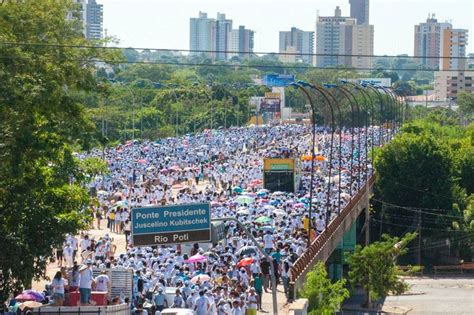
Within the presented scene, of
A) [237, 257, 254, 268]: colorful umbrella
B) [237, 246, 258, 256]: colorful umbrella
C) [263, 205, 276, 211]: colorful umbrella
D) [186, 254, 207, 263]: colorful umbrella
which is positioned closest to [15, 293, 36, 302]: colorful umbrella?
[186, 254, 207, 263]: colorful umbrella

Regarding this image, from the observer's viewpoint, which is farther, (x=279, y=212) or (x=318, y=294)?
(x=279, y=212)

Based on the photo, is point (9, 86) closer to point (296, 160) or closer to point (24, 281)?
point (24, 281)

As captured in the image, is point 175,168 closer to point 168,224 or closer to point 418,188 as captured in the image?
point 418,188

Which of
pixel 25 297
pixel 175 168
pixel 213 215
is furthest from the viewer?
pixel 175 168

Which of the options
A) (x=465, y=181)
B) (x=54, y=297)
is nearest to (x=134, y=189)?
(x=465, y=181)

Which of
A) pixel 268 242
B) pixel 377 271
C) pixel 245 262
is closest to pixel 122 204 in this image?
pixel 377 271

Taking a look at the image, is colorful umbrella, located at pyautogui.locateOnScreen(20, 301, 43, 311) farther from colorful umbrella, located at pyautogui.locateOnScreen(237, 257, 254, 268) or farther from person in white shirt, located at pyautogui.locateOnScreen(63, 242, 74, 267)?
person in white shirt, located at pyautogui.locateOnScreen(63, 242, 74, 267)
